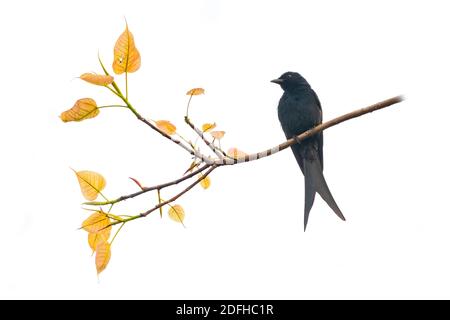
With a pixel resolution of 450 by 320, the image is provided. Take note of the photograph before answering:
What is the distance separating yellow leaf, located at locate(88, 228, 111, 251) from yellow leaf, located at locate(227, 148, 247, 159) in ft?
1.35

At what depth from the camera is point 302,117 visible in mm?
3600

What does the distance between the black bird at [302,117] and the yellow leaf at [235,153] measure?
4.25ft

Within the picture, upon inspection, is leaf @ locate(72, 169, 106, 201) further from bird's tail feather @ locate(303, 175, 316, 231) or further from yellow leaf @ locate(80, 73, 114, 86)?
bird's tail feather @ locate(303, 175, 316, 231)

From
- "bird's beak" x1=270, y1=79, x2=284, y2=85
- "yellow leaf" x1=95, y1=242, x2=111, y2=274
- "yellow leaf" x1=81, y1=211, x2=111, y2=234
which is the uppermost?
"bird's beak" x1=270, y1=79, x2=284, y2=85

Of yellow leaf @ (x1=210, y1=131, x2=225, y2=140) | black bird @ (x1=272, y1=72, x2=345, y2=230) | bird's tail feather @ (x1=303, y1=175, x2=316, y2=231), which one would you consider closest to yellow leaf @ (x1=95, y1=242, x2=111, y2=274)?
yellow leaf @ (x1=210, y1=131, x2=225, y2=140)

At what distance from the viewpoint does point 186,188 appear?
59.1 inches

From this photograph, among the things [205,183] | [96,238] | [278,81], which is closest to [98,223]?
[96,238]

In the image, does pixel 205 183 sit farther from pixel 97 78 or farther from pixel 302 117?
pixel 302 117

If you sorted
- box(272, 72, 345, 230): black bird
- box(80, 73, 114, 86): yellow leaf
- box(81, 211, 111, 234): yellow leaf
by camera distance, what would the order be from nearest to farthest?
1. box(80, 73, 114, 86): yellow leaf
2. box(81, 211, 111, 234): yellow leaf
3. box(272, 72, 345, 230): black bird

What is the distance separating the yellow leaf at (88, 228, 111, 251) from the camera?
1.49 meters

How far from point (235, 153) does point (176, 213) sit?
0.29m

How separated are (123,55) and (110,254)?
561mm

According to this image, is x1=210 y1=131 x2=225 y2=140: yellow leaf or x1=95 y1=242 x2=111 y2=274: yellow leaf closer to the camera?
x1=95 y1=242 x2=111 y2=274: yellow leaf

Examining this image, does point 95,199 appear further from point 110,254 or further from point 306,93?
point 306,93
